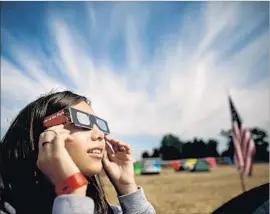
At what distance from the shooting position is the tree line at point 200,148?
98.0 inches

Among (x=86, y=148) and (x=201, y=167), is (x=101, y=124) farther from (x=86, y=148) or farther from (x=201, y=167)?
(x=201, y=167)

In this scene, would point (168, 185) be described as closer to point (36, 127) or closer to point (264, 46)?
point (264, 46)

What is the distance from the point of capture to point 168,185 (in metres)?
3.55

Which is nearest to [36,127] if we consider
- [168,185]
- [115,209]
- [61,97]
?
[61,97]

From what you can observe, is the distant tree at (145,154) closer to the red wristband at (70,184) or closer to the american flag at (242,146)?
the american flag at (242,146)

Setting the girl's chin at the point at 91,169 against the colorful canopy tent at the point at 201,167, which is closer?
the girl's chin at the point at 91,169

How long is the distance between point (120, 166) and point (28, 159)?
29 centimetres

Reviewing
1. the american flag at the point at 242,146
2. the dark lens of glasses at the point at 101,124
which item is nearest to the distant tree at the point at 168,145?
the american flag at the point at 242,146

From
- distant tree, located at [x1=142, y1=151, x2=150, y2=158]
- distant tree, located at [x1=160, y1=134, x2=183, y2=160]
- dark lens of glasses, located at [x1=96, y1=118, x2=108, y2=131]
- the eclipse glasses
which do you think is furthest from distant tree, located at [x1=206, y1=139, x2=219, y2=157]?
the eclipse glasses

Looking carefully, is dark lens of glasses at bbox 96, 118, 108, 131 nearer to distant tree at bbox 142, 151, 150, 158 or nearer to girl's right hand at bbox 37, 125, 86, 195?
girl's right hand at bbox 37, 125, 86, 195

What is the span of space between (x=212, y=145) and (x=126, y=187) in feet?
8.00

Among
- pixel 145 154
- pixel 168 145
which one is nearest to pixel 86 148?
pixel 145 154

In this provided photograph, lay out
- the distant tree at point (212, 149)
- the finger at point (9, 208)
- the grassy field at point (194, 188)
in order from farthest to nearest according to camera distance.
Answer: the distant tree at point (212, 149), the grassy field at point (194, 188), the finger at point (9, 208)

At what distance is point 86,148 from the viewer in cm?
73
